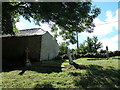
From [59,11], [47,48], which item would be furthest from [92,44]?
[59,11]

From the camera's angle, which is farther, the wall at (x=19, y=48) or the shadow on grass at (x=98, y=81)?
the wall at (x=19, y=48)

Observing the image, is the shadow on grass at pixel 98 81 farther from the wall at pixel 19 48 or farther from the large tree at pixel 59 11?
the wall at pixel 19 48

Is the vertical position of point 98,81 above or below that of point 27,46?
→ below

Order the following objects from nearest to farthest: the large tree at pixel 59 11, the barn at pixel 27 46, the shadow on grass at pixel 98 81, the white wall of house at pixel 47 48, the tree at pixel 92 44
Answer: the shadow on grass at pixel 98 81
the large tree at pixel 59 11
the barn at pixel 27 46
the white wall of house at pixel 47 48
the tree at pixel 92 44

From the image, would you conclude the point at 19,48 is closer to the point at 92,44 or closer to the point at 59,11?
the point at 59,11

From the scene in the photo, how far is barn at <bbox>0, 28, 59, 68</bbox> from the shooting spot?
63.2 ft

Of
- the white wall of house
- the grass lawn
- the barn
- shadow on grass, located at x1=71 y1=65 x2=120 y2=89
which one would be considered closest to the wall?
the barn

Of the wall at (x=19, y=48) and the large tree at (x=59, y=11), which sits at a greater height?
the large tree at (x=59, y=11)

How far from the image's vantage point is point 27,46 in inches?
793

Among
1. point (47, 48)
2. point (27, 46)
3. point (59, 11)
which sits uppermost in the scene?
point (59, 11)

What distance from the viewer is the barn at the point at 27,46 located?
758 inches

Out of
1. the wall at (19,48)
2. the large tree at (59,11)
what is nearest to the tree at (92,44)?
the wall at (19,48)

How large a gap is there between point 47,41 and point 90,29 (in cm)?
968

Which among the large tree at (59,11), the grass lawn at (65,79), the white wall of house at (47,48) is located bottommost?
the grass lawn at (65,79)
